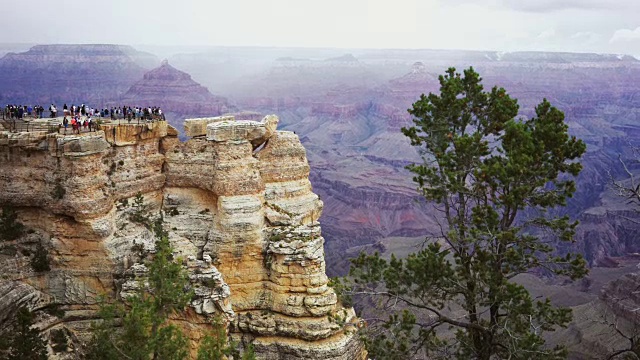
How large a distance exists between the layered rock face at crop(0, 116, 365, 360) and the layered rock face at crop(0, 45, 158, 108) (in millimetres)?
150927

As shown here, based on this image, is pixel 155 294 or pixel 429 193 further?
pixel 155 294

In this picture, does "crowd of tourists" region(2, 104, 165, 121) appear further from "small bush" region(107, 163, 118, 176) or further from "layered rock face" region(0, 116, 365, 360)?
"small bush" region(107, 163, 118, 176)

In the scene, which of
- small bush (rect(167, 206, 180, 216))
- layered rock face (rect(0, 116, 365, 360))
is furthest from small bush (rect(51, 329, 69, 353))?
small bush (rect(167, 206, 180, 216))

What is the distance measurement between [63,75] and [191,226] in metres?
171

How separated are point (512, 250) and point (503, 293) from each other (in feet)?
4.28

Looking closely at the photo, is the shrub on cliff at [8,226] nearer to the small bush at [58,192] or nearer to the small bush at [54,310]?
the small bush at [58,192]

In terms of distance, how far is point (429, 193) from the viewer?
62.1ft

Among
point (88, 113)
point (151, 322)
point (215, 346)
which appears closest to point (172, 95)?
Result: point (88, 113)

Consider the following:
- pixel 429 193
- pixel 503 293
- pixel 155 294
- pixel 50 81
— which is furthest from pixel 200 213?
pixel 50 81

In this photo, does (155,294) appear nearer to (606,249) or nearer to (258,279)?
(258,279)

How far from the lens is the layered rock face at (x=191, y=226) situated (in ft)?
89.5

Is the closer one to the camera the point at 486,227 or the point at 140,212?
the point at 486,227

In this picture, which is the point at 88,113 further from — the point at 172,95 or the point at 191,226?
the point at 172,95

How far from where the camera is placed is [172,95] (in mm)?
173625
